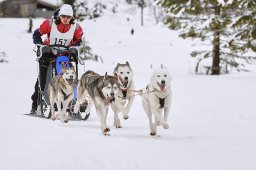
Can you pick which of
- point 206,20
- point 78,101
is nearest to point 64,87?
point 78,101

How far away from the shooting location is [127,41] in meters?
38.2

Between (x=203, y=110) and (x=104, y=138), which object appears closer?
(x=104, y=138)

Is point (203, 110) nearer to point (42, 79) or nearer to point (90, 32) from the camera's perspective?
point (42, 79)

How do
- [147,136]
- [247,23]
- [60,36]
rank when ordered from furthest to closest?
[247,23] < [60,36] < [147,136]

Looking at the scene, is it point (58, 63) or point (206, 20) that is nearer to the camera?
point (58, 63)

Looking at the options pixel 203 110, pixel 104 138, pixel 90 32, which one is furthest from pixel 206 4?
pixel 90 32

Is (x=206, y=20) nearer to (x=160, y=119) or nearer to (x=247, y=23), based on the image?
(x=247, y=23)

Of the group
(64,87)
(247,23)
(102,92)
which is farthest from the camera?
(247,23)

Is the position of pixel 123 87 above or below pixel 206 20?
below

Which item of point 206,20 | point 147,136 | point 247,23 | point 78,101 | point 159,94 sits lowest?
point 147,136

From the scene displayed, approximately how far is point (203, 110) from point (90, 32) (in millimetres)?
34501

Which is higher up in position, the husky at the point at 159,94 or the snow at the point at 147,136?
the husky at the point at 159,94

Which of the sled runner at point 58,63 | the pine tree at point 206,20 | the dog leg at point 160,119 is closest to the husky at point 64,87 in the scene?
the sled runner at point 58,63

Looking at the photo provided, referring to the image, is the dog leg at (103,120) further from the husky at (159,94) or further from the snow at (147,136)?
the husky at (159,94)
